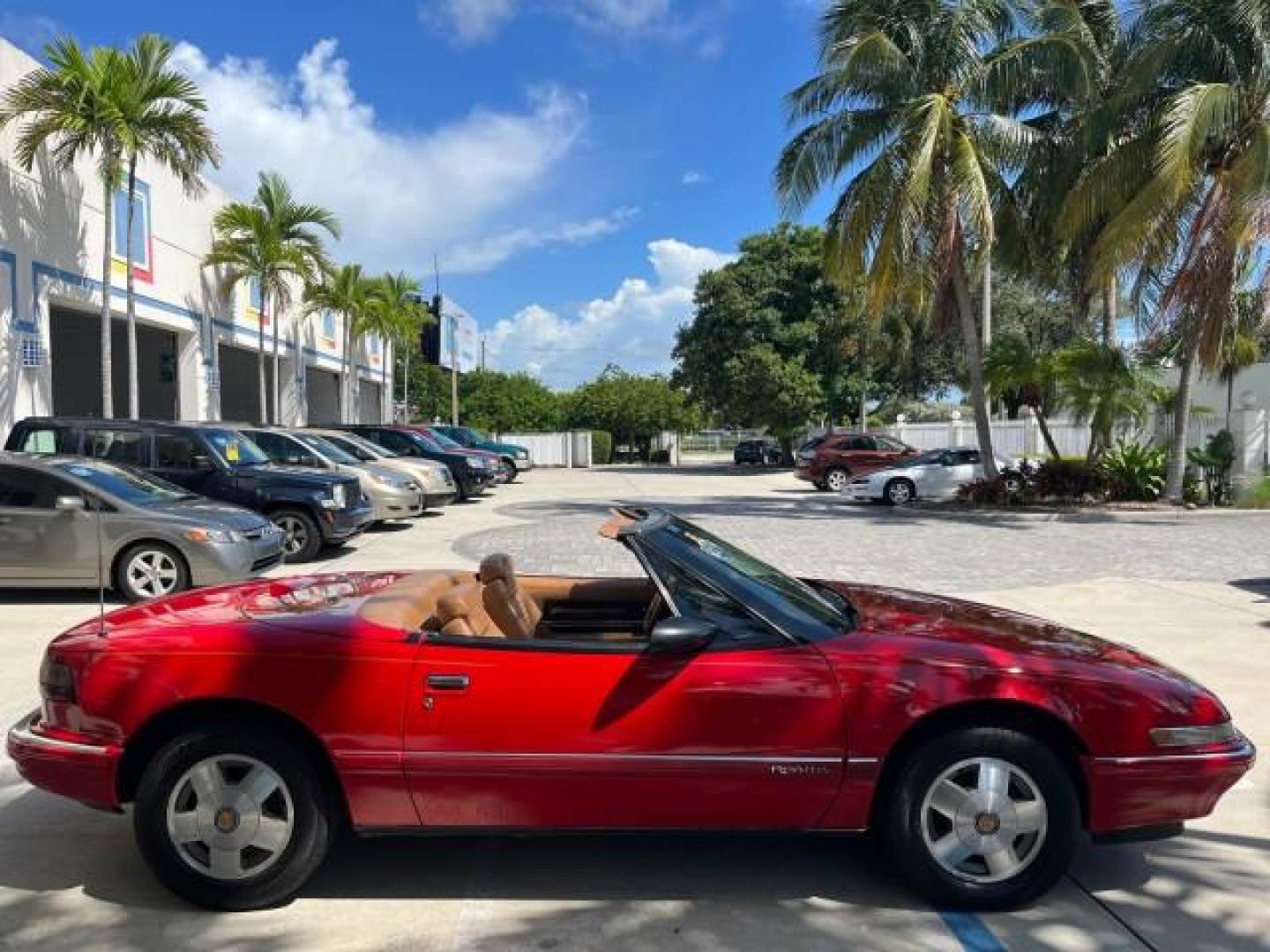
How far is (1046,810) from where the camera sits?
3.48 m

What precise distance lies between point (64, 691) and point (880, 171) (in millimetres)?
18180

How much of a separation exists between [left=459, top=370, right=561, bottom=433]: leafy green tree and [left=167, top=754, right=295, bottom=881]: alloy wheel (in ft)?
191

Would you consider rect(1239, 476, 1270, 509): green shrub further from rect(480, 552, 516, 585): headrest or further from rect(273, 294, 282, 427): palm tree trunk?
rect(273, 294, 282, 427): palm tree trunk

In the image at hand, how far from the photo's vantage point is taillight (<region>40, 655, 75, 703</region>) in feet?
11.9

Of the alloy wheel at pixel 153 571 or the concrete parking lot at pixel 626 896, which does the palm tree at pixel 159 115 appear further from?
the concrete parking lot at pixel 626 896

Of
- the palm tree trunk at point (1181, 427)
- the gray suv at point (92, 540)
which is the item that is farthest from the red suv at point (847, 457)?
the gray suv at point (92, 540)

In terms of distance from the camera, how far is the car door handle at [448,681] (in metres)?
3.43

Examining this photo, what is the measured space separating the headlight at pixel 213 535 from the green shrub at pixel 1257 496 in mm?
17228

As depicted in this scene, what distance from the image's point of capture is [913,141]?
18.7 m

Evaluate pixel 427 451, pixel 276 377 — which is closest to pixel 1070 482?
pixel 427 451

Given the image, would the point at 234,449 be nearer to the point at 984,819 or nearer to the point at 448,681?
the point at 448,681

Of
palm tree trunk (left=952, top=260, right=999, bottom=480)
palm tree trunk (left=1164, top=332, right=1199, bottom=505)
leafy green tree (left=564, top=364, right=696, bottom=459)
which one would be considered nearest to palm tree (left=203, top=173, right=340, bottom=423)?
palm tree trunk (left=952, top=260, right=999, bottom=480)

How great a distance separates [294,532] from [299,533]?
0.21 ft

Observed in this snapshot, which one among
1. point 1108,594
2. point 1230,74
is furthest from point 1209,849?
point 1230,74
